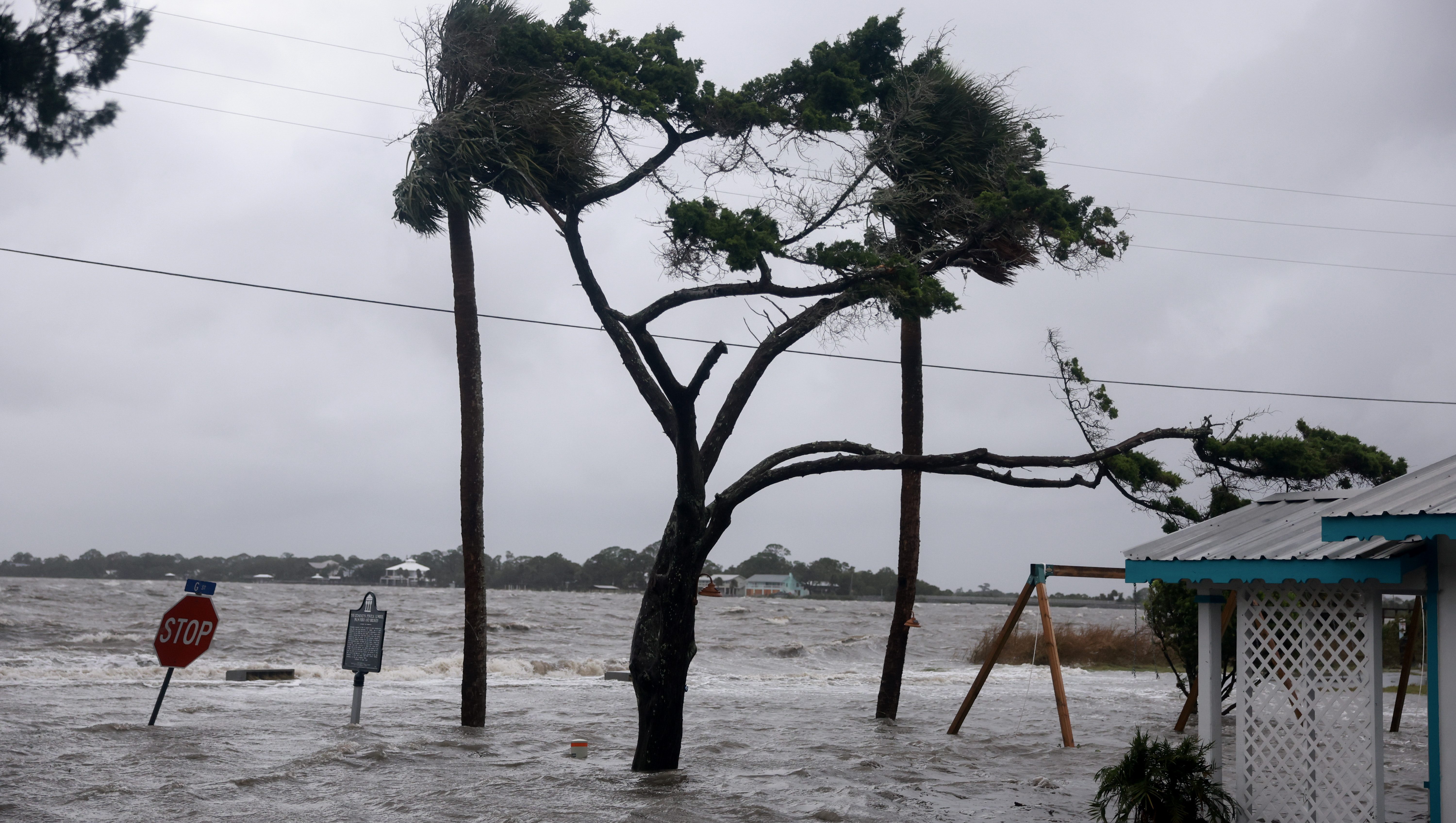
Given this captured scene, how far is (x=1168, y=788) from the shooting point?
7.67 meters

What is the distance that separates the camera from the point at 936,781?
1145 cm

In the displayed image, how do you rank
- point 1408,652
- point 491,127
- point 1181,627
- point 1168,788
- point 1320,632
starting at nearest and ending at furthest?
1. point 1320,632
2. point 1168,788
3. point 491,127
4. point 1408,652
5. point 1181,627

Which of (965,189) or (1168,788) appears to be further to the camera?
(965,189)

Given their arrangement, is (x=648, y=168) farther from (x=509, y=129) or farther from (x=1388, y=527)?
(x=1388, y=527)

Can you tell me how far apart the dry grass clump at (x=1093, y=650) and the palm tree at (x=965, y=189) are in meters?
26.6

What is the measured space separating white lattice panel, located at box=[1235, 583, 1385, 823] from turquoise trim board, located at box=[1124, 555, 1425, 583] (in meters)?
0.52

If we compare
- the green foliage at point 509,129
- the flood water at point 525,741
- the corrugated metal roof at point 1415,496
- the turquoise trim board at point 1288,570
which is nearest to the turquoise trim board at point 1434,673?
the turquoise trim board at point 1288,570

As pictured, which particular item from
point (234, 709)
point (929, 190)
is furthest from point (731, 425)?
point (234, 709)

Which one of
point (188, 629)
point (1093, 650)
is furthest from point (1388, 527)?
point (1093, 650)

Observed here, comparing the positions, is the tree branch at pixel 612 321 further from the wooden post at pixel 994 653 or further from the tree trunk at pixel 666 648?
the wooden post at pixel 994 653

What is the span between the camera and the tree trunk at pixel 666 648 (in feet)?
36.5

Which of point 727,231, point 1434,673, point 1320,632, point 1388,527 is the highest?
point 727,231

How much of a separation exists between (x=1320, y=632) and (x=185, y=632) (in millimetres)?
12331

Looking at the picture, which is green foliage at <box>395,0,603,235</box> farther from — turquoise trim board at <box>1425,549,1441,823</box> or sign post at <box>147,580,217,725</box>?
turquoise trim board at <box>1425,549,1441,823</box>
